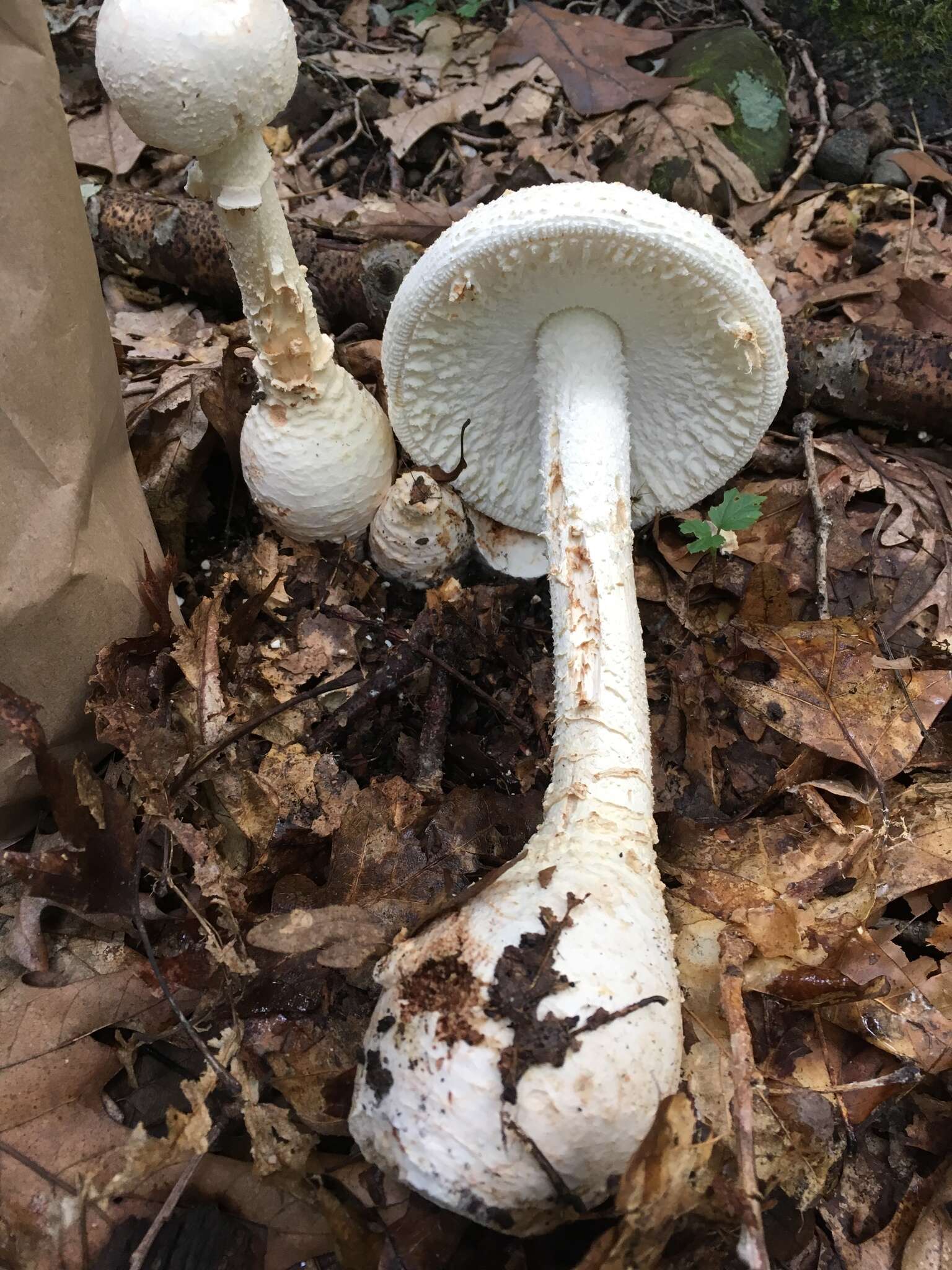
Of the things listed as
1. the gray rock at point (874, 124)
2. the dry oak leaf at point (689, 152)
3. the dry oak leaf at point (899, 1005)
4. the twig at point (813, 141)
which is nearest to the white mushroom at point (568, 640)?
the dry oak leaf at point (899, 1005)

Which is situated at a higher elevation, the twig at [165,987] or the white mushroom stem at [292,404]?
the white mushroom stem at [292,404]

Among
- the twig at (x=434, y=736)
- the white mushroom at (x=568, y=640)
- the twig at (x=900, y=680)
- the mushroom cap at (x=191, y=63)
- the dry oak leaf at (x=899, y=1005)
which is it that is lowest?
the dry oak leaf at (x=899, y=1005)

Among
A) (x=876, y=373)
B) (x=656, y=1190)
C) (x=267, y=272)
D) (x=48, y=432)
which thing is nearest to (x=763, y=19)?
(x=876, y=373)

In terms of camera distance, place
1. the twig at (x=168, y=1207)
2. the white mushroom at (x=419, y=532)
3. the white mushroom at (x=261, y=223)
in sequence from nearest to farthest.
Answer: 1. the twig at (x=168, y=1207)
2. the white mushroom at (x=261, y=223)
3. the white mushroom at (x=419, y=532)

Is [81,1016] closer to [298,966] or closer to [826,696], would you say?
[298,966]

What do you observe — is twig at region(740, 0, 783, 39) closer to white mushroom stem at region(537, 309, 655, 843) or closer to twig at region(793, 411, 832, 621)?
twig at region(793, 411, 832, 621)

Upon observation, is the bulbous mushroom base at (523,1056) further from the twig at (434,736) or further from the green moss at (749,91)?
the green moss at (749,91)
